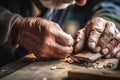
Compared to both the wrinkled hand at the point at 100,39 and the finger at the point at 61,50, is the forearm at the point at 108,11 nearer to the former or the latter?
the wrinkled hand at the point at 100,39

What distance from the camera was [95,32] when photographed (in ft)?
4.16

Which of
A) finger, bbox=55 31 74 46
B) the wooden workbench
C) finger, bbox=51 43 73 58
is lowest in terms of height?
the wooden workbench

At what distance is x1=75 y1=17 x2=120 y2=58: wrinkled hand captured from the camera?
1.23 meters

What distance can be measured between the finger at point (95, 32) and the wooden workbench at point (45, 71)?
8cm

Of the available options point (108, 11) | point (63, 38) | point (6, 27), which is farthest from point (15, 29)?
point (108, 11)

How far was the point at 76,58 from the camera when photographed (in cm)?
118

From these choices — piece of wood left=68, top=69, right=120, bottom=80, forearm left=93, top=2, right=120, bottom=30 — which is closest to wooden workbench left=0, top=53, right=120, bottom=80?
piece of wood left=68, top=69, right=120, bottom=80

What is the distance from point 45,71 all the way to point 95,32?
29 cm

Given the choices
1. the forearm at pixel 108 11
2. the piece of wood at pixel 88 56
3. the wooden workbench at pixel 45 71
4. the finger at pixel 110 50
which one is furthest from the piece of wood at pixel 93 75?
the forearm at pixel 108 11

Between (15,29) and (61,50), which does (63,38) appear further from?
(15,29)

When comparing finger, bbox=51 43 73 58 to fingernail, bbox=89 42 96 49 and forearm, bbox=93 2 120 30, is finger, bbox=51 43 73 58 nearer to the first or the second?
fingernail, bbox=89 42 96 49

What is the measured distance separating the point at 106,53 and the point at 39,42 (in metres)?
0.26

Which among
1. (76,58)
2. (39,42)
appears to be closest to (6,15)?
(39,42)

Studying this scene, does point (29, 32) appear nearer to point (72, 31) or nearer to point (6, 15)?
point (6, 15)
